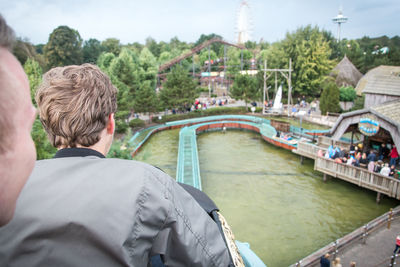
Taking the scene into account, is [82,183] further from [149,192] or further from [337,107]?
[337,107]

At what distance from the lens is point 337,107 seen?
1085 inches

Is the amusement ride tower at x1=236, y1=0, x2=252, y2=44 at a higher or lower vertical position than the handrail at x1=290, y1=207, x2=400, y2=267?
higher

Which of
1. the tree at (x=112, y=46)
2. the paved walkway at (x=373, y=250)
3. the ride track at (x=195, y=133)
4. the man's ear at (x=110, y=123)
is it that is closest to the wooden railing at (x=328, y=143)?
the ride track at (x=195, y=133)

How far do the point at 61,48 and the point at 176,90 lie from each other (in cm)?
1596

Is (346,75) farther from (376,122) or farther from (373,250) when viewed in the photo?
(373,250)

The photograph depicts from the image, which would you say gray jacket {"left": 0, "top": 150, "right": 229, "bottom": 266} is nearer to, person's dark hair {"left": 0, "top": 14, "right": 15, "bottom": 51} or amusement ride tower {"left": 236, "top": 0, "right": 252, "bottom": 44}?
person's dark hair {"left": 0, "top": 14, "right": 15, "bottom": 51}

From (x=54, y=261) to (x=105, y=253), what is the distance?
14 cm

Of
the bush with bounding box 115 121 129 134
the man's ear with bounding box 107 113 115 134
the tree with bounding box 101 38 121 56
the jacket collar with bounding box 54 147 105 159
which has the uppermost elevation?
the tree with bounding box 101 38 121 56

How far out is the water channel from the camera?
987 cm

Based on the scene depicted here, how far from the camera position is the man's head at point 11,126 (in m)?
0.55

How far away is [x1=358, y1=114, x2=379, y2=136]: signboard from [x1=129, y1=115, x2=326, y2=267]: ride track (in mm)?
6584

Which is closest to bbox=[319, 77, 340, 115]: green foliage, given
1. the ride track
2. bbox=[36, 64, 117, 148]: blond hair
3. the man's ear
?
the ride track

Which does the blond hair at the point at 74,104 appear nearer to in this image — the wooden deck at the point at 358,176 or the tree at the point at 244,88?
the wooden deck at the point at 358,176

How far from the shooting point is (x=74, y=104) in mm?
1214
